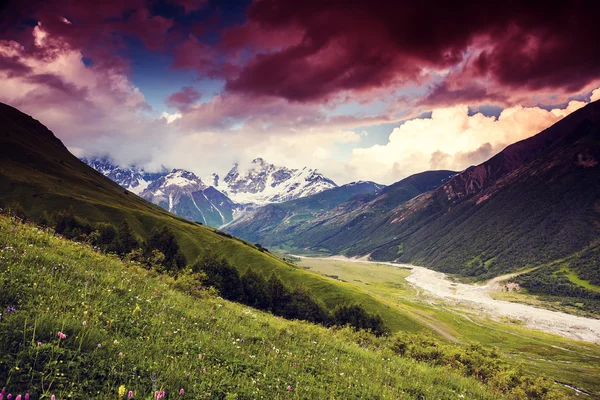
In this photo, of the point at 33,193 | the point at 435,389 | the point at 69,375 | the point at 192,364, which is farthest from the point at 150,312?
the point at 33,193

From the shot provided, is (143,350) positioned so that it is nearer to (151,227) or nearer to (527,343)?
(151,227)

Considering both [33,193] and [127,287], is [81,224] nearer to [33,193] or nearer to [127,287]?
[33,193]

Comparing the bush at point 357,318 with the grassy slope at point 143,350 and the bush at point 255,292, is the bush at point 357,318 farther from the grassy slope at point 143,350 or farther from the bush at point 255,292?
the grassy slope at point 143,350

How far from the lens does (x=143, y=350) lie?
760 cm

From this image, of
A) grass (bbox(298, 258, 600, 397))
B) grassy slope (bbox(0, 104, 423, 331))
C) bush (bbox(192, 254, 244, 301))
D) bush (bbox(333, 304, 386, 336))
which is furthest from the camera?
grassy slope (bbox(0, 104, 423, 331))

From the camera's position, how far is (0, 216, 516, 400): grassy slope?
5879 mm

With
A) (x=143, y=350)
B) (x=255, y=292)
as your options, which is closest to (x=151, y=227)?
(x=255, y=292)

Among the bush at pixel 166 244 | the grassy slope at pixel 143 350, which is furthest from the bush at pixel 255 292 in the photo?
Answer: the grassy slope at pixel 143 350

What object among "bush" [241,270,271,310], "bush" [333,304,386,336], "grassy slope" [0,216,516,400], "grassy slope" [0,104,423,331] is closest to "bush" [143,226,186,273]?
"grassy slope" [0,104,423,331]

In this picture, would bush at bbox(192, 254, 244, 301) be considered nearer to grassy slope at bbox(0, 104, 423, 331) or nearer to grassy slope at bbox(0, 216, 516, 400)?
grassy slope at bbox(0, 104, 423, 331)

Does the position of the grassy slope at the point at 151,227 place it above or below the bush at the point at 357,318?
above

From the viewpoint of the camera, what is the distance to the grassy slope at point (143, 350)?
588 cm

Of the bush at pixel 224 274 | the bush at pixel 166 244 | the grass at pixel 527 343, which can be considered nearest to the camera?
the bush at pixel 224 274

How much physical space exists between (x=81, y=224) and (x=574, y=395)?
503 feet
